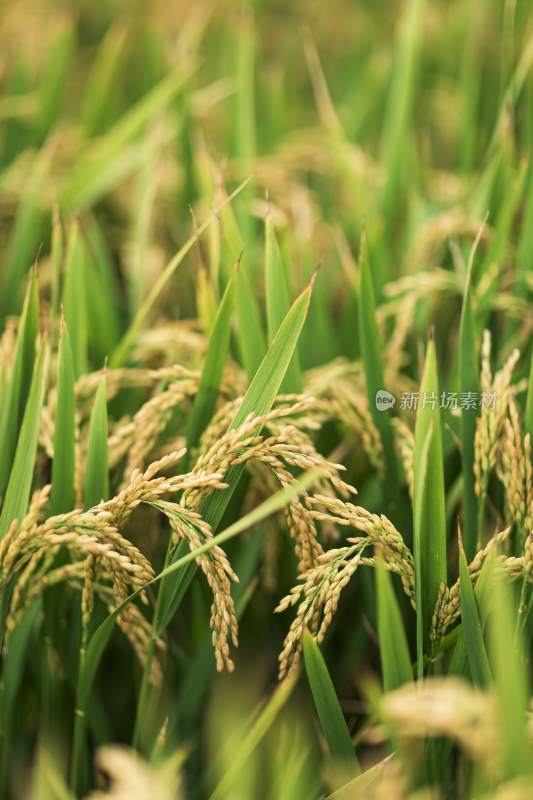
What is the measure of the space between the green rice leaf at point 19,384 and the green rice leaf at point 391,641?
0.58 meters

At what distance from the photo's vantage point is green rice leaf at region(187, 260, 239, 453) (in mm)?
968

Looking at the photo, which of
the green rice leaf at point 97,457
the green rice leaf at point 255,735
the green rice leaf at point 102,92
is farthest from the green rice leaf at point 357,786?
the green rice leaf at point 102,92

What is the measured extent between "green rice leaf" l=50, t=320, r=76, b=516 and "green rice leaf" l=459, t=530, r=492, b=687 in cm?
59

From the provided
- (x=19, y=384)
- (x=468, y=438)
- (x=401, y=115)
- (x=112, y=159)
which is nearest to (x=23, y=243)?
(x=112, y=159)

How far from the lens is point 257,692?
3.73 feet

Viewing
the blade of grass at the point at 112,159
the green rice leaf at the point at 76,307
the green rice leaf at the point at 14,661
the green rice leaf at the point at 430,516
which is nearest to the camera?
the green rice leaf at the point at 430,516

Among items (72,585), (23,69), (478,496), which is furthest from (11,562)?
(23,69)

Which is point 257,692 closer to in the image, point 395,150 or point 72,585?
point 72,585

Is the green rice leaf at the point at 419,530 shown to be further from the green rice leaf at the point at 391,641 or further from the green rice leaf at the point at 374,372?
the green rice leaf at the point at 374,372

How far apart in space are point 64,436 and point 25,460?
72 millimetres

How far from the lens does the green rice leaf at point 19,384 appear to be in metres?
0.98

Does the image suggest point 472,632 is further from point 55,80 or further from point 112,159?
point 55,80

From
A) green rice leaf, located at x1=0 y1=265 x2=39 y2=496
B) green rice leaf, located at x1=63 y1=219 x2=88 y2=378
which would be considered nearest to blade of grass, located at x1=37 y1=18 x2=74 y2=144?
green rice leaf, located at x1=63 y1=219 x2=88 y2=378

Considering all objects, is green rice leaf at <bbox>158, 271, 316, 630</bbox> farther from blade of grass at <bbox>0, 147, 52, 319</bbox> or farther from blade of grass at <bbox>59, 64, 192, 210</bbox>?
blade of grass at <bbox>59, 64, 192, 210</bbox>
